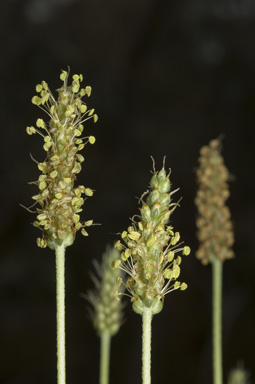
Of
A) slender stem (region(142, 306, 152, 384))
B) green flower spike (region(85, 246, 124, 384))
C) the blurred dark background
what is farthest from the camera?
the blurred dark background

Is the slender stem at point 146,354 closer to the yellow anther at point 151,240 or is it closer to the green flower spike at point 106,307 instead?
the yellow anther at point 151,240

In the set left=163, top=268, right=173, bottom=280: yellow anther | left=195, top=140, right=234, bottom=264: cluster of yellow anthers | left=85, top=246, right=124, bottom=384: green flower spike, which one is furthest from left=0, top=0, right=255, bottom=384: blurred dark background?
left=163, top=268, right=173, bottom=280: yellow anther

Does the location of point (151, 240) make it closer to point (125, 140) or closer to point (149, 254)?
point (149, 254)

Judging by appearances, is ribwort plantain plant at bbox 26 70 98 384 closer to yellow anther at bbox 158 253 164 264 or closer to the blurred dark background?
yellow anther at bbox 158 253 164 264

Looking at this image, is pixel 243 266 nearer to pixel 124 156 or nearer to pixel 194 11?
pixel 124 156

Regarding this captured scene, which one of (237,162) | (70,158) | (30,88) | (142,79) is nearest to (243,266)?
(237,162)
